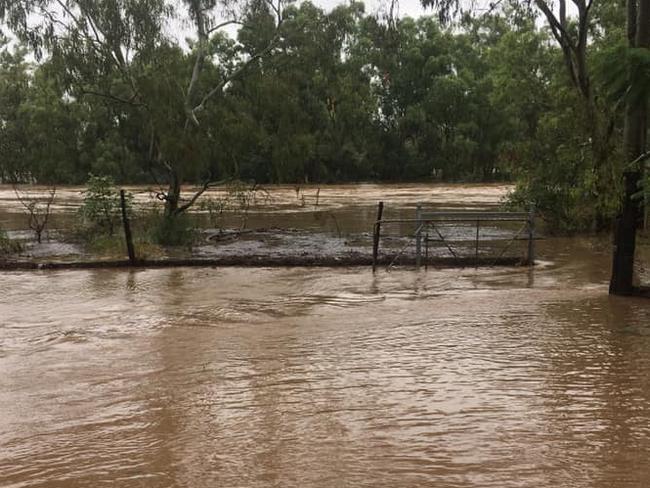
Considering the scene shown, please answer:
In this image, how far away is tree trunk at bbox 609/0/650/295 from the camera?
10219 millimetres

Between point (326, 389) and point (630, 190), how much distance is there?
640cm

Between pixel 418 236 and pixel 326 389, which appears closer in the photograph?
pixel 326 389

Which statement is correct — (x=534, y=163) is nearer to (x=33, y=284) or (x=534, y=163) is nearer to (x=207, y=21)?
(x=207, y=21)

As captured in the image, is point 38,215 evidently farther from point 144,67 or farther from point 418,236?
point 418,236

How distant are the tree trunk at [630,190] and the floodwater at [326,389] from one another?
422mm

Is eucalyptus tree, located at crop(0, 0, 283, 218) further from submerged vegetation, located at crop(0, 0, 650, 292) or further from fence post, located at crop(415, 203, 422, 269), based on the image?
fence post, located at crop(415, 203, 422, 269)

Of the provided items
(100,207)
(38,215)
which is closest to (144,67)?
(100,207)

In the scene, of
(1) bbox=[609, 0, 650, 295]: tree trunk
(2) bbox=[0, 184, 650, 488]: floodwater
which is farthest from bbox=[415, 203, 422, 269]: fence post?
(1) bbox=[609, 0, 650, 295]: tree trunk

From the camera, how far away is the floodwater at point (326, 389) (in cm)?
493

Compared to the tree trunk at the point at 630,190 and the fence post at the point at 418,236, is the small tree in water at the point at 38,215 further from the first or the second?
the tree trunk at the point at 630,190

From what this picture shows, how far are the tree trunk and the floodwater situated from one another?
422 mm

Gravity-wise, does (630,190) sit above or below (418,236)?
above

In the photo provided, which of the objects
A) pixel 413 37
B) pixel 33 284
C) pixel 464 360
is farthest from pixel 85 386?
pixel 413 37

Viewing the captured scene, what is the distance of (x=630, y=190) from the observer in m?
10.5
